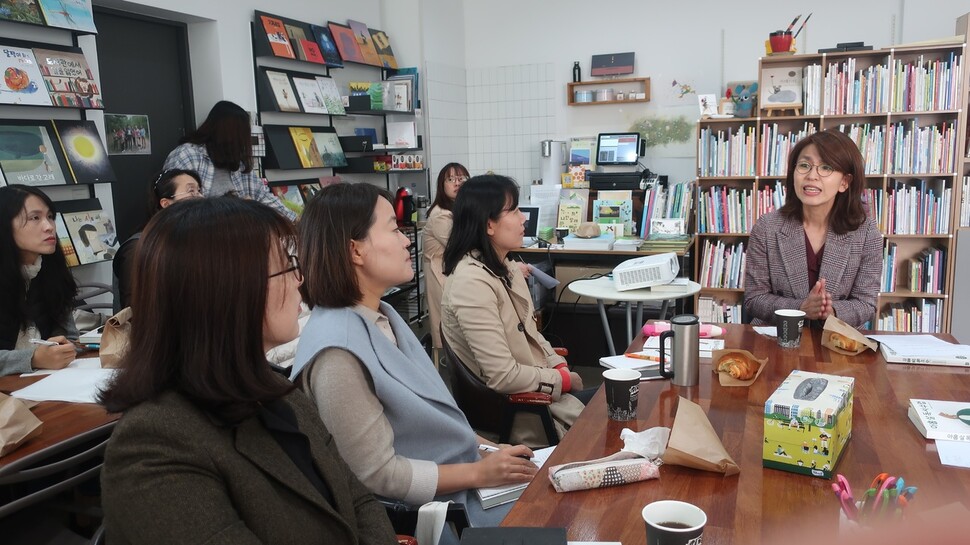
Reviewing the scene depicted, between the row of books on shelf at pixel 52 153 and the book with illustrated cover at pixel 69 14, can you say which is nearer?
the row of books on shelf at pixel 52 153

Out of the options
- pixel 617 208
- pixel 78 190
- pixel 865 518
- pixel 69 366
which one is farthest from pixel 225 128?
pixel 865 518

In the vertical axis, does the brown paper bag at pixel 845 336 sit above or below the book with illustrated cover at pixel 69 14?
below

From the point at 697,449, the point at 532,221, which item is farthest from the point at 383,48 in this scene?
the point at 697,449

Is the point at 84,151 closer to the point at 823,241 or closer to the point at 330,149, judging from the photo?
the point at 330,149

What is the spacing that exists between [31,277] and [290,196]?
2393mm

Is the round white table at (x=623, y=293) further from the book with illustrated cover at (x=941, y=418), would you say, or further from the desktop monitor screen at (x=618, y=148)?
the desktop monitor screen at (x=618, y=148)

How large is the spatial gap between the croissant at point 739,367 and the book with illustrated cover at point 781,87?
3.18 meters

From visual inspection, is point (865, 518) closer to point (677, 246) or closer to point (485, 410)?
point (485, 410)

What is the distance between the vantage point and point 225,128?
166 inches

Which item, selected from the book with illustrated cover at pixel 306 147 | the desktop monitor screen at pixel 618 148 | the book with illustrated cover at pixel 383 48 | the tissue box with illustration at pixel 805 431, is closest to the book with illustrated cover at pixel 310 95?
the book with illustrated cover at pixel 306 147

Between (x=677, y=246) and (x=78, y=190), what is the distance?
3.57 meters

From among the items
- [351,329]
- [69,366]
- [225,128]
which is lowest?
[69,366]

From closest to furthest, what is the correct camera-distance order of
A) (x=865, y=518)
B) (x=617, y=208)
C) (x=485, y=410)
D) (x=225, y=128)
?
(x=865, y=518) → (x=485, y=410) → (x=225, y=128) → (x=617, y=208)

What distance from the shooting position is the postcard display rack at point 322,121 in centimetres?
488
